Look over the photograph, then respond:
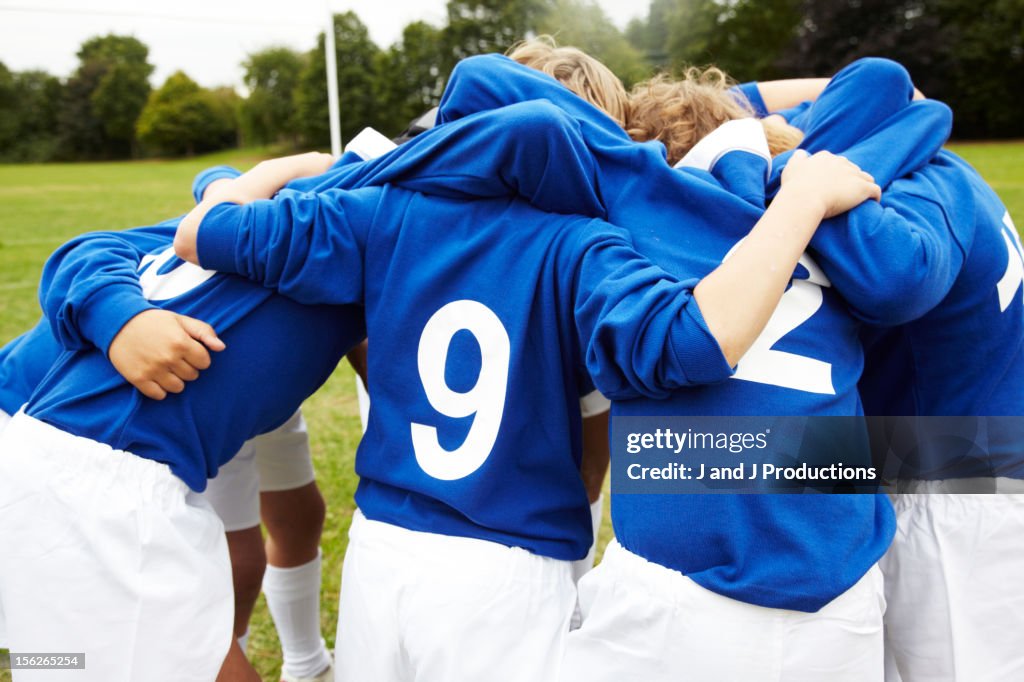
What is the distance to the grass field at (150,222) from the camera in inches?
114

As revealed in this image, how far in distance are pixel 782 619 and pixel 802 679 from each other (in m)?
0.09

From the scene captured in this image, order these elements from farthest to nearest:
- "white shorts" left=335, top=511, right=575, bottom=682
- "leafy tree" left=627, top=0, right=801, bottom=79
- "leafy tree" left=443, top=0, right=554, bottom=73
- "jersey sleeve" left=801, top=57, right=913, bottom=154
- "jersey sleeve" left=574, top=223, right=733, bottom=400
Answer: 1. "leafy tree" left=627, top=0, right=801, bottom=79
2. "leafy tree" left=443, top=0, right=554, bottom=73
3. "jersey sleeve" left=801, top=57, right=913, bottom=154
4. "white shorts" left=335, top=511, right=575, bottom=682
5. "jersey sleeve" left=574, top=223, right=733, bottom=400

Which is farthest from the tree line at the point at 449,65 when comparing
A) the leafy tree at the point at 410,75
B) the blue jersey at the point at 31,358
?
the blue jersey at the point at 31,358

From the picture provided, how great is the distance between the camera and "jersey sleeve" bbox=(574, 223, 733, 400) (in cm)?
110

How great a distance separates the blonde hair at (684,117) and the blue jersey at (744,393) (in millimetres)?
333

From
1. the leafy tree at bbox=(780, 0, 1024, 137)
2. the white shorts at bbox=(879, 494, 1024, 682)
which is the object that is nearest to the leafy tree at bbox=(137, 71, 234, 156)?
the leafy tree at bbox=(780, 0, 1024, 137)

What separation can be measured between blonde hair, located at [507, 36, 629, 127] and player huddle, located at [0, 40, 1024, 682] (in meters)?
0.26

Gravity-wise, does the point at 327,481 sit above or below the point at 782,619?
below

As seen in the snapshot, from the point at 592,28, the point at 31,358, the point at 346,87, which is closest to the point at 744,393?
the point at 31,358

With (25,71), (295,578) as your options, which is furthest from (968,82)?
(295,578)

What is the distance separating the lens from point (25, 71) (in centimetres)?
1852

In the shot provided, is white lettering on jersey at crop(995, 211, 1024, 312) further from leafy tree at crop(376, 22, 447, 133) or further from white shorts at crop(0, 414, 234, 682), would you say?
leafy tree at crop(376, 22, 447, 133)

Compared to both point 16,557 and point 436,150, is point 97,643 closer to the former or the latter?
point 16,557

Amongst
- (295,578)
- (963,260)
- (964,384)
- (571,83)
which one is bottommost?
(295,578)
